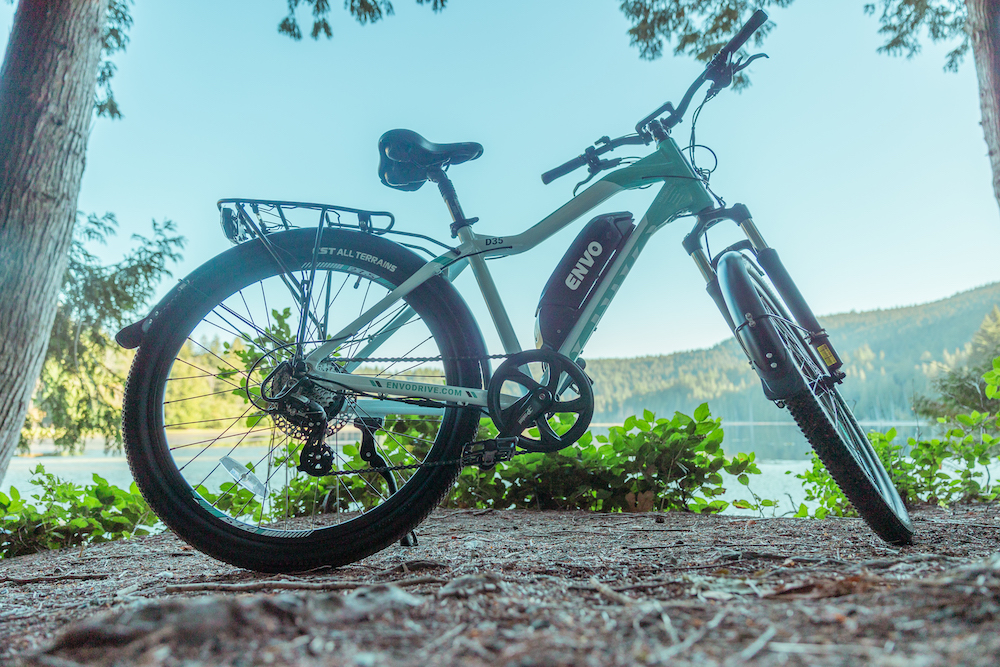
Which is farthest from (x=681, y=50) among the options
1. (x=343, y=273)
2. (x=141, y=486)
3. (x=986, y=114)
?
(x=141, y=486)

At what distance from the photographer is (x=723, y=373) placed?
351 centimetres

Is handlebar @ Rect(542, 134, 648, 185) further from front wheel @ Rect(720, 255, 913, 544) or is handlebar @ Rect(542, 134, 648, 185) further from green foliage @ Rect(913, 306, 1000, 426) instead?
green foliage @ Rect(913, 306, 1000, 426)

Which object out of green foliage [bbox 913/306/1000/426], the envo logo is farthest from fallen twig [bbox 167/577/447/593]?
green foliage [bbox 913/306/1000/426]

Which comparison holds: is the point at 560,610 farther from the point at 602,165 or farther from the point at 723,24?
the point at 723,24

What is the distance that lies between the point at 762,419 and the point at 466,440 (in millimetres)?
2406

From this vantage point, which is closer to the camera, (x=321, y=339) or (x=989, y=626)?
(x=989, y=626)

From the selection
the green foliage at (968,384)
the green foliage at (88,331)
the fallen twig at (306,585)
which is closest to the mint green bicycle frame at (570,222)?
the fallen twig at (306,585)

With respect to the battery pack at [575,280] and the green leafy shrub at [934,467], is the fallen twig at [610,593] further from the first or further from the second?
the green leafy shrub at [934,467]

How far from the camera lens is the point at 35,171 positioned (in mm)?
1995

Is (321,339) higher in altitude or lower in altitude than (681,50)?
lower

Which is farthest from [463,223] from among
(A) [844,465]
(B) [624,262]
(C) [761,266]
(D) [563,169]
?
(A) [844,465]

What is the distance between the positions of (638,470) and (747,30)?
1.56 meters

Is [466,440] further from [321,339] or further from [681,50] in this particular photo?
[681,50]

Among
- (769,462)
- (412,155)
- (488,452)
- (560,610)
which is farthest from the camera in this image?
(769,462)
